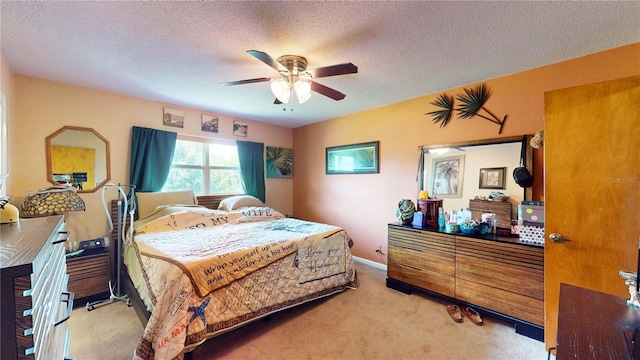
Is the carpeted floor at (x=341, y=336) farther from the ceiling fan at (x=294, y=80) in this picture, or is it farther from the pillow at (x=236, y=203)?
the ceiling fan at (x=294, y=80)

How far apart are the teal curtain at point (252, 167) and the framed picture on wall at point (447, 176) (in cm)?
278

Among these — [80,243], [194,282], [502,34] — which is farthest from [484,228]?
[80,243]

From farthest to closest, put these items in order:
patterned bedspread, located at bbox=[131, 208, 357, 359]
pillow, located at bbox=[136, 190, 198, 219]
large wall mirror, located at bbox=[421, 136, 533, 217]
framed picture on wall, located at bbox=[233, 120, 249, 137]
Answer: framed picture on wall, located at bbox=[233, 120, 249, 137], pillow, located at bbox=[136, 190, 198, 219], large wall mirror, located at bbox=[421, 136, 533, 217], patterned bedspread, located at bbox=[131, 208, 357, 359]

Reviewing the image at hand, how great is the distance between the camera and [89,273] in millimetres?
2615

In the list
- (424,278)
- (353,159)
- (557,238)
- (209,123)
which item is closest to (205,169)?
(209,123)

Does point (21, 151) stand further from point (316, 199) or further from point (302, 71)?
point (316, 199)

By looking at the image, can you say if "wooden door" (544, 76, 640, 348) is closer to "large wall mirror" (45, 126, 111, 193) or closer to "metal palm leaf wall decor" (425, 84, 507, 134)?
"metal palm leaf wall decor" (425, 84, 507, 134)

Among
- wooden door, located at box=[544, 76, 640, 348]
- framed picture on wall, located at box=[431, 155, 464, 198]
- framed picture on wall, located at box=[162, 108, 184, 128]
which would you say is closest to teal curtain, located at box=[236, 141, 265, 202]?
framed picture on wall, located at box=[162, 108, 184, 128]

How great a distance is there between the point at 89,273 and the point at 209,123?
2.35 m

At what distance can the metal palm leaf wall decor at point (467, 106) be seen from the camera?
8.80ft

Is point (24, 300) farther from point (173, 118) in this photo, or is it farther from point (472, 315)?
point (173, 118)

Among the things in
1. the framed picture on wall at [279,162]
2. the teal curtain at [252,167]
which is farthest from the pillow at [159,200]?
the framed picture on wall at [279,162]

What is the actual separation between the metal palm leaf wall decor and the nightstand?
413 centimetres

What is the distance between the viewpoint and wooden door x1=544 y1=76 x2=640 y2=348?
Result: 5.16 feet
